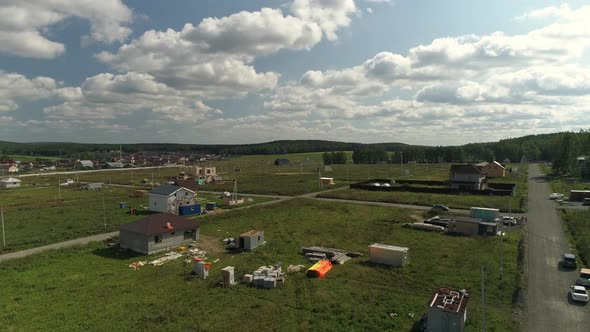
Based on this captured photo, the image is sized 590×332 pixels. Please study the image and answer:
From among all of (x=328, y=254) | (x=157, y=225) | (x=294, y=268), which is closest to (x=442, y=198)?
(x=328, y=254)

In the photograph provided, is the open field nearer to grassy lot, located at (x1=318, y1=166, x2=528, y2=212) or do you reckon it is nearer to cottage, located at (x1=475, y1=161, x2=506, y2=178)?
grassy lot, located at (x1=318, y1=166, x2=528, y2=212)

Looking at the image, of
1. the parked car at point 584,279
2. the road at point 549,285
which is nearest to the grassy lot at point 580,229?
the road at point 549,285

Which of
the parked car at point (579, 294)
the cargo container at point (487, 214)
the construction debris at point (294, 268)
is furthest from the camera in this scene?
the cargo container at point (487, 214)

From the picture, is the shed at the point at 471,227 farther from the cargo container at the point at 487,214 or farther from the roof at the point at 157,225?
the roof at the point at 157,225

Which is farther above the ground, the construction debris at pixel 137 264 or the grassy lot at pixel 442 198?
the grassy lot at pixel 442 198

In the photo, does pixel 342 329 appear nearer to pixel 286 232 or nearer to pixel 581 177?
pixel 286 232

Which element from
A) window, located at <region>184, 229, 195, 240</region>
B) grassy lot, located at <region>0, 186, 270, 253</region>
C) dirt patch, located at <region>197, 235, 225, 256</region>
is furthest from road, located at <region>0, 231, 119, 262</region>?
dirt patch, located at <region>197, 235, 225, 256</region>
